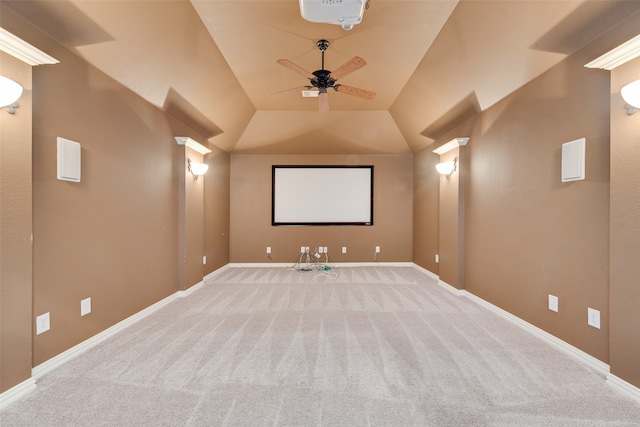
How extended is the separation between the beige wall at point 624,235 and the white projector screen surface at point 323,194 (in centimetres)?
431

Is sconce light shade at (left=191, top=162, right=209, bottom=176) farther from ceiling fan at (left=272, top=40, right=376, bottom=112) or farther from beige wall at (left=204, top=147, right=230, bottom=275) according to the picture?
ceiling fan at (left=272, top=40, right=376, bottom=112)

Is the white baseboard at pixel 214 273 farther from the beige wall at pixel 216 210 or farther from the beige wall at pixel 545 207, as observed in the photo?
the beige wall at pixel 545 207

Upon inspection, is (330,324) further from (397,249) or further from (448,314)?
(397,249)

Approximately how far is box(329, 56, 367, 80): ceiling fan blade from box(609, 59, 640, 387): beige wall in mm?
1834

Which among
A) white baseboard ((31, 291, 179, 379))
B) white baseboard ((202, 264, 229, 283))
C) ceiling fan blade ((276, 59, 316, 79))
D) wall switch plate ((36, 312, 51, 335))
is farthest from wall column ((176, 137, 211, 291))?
ceiling fan blade ((276, 59, 316, 79))

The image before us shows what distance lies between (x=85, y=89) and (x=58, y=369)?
2260 millimetres

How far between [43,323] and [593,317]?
414cm

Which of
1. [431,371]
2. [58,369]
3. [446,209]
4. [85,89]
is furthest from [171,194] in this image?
[446,209]

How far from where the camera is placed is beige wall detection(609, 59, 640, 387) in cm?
174

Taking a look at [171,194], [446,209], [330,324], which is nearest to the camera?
[330,324]

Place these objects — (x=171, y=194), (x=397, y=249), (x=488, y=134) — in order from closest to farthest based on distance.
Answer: (x=488, y=134)
(x=171, y=194)
(x=397, y=249)

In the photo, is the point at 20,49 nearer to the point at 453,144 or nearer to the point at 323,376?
the point at 323,376

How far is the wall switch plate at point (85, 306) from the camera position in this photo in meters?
2.33

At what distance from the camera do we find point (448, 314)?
10.5 ft
